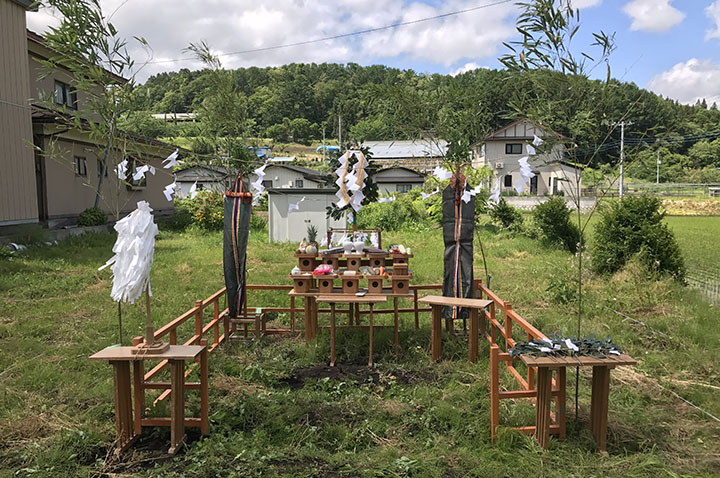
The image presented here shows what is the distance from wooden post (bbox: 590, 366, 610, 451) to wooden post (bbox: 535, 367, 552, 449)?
13.6 inches

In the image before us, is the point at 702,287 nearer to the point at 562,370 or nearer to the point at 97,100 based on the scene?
the point at 562,370

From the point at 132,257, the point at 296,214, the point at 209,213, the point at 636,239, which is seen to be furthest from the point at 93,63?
the point at 209,213

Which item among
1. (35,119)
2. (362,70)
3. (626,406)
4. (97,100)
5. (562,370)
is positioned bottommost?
(626,406)

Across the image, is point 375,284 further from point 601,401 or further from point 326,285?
point 601,401

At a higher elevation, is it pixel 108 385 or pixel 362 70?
pixel 362 70

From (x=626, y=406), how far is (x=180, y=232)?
16.3 m

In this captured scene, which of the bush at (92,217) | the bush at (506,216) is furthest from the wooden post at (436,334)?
the bush at (506,216)

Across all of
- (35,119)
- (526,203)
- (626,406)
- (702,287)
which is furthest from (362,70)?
(626,406)

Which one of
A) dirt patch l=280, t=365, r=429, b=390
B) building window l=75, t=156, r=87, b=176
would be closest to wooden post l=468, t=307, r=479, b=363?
dirt patch l=280, t=365, r=429, b=390

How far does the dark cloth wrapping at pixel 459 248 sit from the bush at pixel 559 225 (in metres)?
9.11

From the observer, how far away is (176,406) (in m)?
3.68

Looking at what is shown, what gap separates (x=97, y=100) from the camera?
494 cm

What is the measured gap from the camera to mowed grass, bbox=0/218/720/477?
3482 millimetres

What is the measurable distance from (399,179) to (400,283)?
92.4 ft
